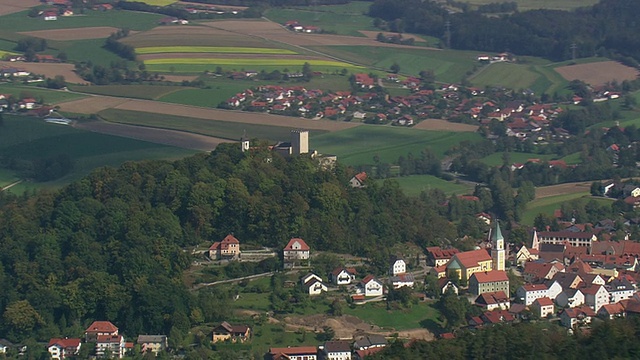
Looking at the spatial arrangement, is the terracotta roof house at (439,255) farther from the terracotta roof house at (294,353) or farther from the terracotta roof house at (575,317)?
the terracotta roof house at (294,353)

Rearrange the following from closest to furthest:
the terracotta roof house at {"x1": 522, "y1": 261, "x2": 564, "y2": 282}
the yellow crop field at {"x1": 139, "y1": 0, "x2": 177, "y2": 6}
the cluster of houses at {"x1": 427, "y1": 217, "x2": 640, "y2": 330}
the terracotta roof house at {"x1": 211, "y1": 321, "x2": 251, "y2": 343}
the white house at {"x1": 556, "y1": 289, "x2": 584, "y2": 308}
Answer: the terracotta roof house at {"x1": 211, "y1": 321, "x2": 251, "y2": 343}, the cluster of houses at {"x1": 427, "y1": 217, "x2": 640, "y2": 330}, the white house at {"x1": 556, "y1": 289, "x2": 584, "y2": 308}, the terracotta roof house at {"x1": 522, "y1": 261, "x2": 564, "y2": 282}, the yellow crop field at {"x1": 139, "y1": 0, "x2": 177, "y2": 6}

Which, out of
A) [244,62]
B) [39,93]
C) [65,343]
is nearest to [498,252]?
[65,343]

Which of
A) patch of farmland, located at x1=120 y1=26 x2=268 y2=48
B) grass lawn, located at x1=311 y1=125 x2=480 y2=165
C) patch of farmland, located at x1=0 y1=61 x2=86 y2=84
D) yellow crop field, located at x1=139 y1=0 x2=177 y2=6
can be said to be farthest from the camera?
yellow crop field, located at x1=139 y1=0 x2=177 y2=6

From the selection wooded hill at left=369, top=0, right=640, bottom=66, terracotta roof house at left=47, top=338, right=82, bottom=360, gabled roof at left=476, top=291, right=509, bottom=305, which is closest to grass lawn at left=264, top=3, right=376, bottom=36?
wooded hill at left=369, top=0, right=640, bottom=66

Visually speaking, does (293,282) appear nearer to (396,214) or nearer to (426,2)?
(396,214)

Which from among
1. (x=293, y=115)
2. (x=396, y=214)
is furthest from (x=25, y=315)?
(x=293, y=115)

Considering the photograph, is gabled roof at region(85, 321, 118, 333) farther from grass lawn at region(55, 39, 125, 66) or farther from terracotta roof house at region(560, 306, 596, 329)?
grass lawn at region(55, 39, 125, 66)
